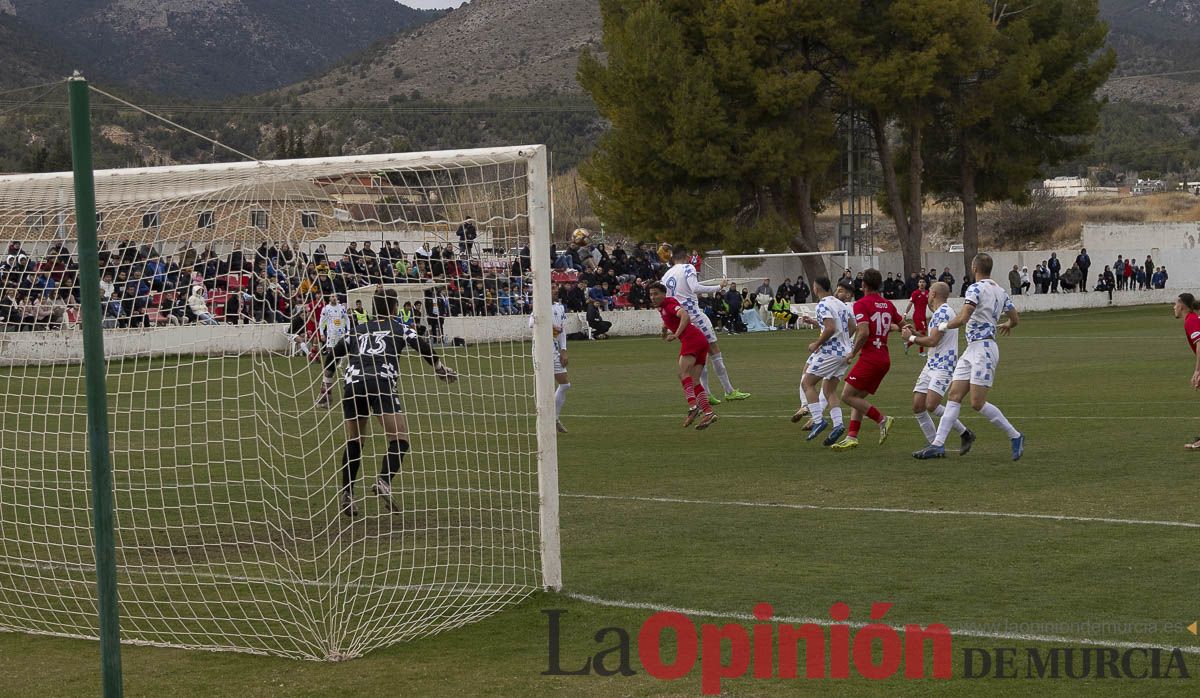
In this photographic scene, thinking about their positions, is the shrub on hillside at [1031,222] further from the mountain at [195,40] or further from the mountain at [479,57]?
the mountain at [195,40]

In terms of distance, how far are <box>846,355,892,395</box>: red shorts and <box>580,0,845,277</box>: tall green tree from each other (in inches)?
1233

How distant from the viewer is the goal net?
25.3 ft

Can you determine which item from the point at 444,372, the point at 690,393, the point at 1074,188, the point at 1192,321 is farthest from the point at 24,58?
the point at 1192,321

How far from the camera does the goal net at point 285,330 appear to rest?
7.71 meters

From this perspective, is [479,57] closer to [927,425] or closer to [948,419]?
[927,425]

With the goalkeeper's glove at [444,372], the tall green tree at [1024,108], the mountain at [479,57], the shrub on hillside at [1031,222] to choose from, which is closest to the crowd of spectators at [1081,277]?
the tall green tree at [1024,108]

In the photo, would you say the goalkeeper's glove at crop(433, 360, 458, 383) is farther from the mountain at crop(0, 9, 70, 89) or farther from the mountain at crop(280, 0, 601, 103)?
the mountain at crop(280, 0, 601, 103)

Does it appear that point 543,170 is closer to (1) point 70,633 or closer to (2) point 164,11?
(1) point 70,633

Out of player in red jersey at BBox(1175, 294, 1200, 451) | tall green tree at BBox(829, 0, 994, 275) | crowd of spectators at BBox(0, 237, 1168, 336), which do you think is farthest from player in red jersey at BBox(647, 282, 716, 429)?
tall green tree at BBox(829, 0, 994, 275)

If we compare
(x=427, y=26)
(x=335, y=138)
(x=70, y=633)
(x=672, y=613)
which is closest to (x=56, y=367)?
(x=70, y=633)

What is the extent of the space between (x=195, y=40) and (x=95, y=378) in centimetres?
13522

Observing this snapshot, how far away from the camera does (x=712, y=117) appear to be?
44438 mm

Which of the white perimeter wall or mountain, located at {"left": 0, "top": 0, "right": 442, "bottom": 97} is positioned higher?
mountain, located at {"left": 0, "top": 0, "right": 442, "bottom": 97}

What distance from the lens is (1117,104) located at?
124 metres
